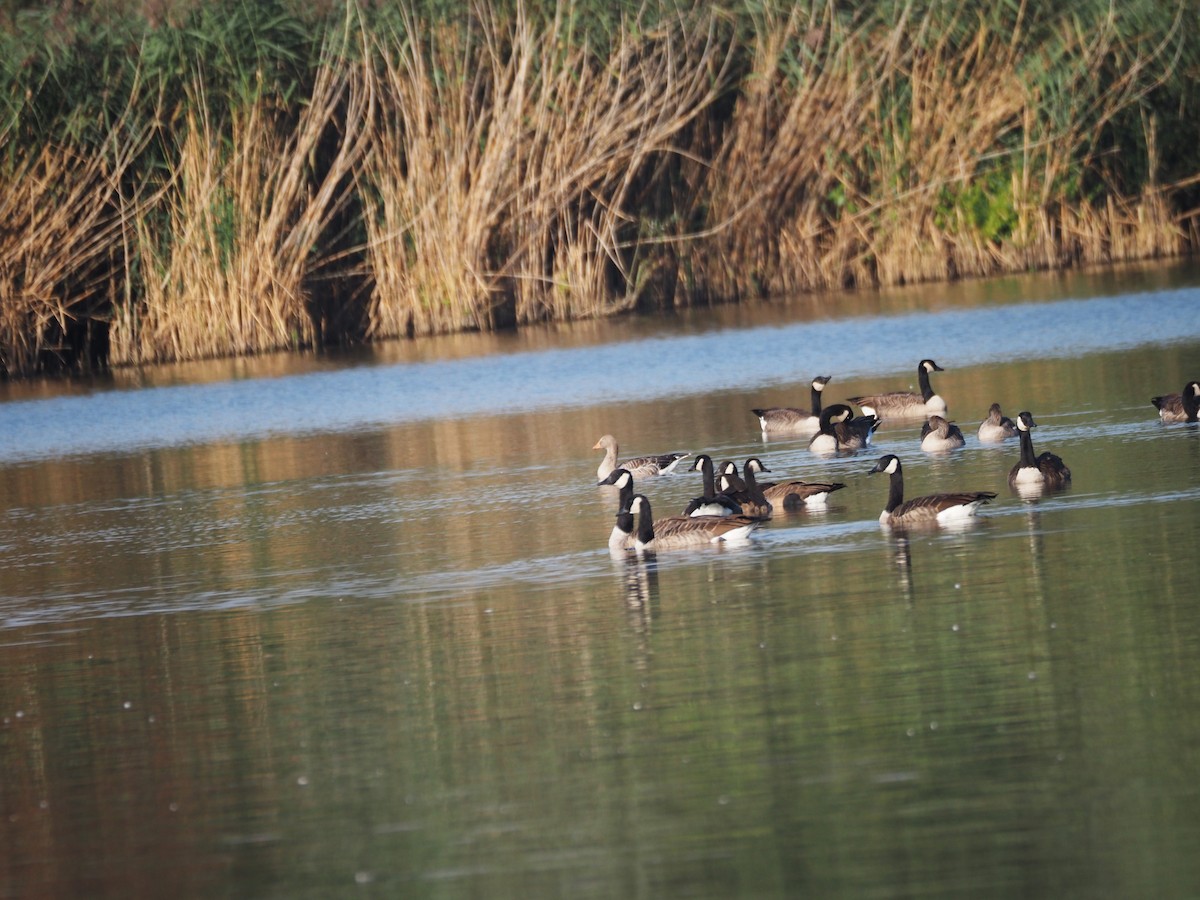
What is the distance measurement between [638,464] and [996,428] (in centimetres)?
273

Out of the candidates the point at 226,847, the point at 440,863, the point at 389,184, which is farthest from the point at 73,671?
the point at 389,184

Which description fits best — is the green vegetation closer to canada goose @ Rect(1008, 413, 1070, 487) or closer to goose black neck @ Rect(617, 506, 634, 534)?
canada goose @ Rect(1008, 413, 1070, 487)

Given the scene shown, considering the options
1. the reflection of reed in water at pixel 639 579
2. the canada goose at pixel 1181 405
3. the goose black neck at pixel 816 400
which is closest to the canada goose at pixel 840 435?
the goose black neck at pixel 816 400

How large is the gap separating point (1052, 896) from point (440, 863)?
6.25 ft

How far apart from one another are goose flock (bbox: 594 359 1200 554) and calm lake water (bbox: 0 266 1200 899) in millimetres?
184

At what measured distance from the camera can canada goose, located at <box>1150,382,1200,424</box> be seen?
1519 cm

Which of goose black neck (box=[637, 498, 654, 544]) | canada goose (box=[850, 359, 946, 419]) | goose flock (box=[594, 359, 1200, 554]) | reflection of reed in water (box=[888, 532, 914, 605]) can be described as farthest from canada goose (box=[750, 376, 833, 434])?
reflection of reed in water (box=[888, 532, 914, 605])

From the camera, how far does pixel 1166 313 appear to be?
23.6 metres

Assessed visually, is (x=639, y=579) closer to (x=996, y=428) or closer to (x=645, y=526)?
(x=645, y=526)

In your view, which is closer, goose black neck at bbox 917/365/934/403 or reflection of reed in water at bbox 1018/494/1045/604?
reflection of reed in water at bbox 1018/494/1045/604

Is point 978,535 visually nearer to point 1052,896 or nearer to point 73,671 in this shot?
point 73,671

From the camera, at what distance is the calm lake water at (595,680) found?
255 inches

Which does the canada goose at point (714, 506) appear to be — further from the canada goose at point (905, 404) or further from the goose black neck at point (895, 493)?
the canada goose at point (905, 404)

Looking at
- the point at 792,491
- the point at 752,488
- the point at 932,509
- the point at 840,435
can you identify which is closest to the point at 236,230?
the point at 840,435
